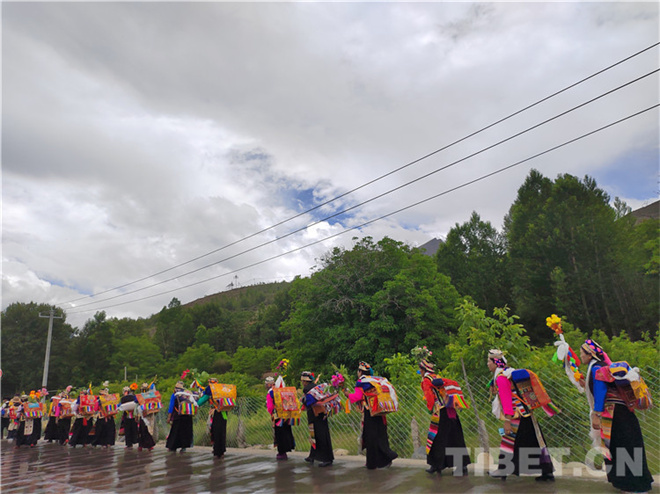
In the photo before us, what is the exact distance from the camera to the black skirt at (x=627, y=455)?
15.2 feet

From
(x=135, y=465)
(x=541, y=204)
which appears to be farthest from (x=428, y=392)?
(x=541, y=204)

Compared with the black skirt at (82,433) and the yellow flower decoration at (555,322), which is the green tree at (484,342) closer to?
the yellow flower decoration at (555,322)

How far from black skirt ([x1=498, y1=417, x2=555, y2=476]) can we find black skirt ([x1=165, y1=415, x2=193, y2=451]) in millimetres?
8019

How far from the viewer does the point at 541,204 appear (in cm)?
4059

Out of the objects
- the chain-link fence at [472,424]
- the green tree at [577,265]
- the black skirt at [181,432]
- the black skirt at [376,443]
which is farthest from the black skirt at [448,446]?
the green tree at [577,265]

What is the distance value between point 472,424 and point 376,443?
9.67 ft

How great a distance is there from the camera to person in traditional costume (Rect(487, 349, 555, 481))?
18.2 feet

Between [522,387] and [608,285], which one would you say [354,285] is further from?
[522,387]

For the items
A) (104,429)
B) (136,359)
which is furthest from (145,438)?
(136,359)

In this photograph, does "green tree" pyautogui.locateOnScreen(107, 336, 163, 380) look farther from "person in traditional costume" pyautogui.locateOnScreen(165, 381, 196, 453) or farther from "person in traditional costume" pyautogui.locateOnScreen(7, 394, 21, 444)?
"person in traditional costume" pyautogui.locateOnScreen(165, 381, 196, 453)

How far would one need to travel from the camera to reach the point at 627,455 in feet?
15.5

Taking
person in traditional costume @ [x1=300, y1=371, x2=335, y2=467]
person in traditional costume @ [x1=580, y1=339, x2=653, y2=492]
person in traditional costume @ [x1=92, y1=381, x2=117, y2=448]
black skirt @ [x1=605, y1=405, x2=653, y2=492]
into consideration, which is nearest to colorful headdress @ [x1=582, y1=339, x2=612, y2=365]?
person in traditional costume @ [x1=580, y1=339, x2=653, y2=492]

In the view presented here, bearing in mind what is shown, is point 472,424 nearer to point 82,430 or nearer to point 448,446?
point 448,446

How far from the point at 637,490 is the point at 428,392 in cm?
269
